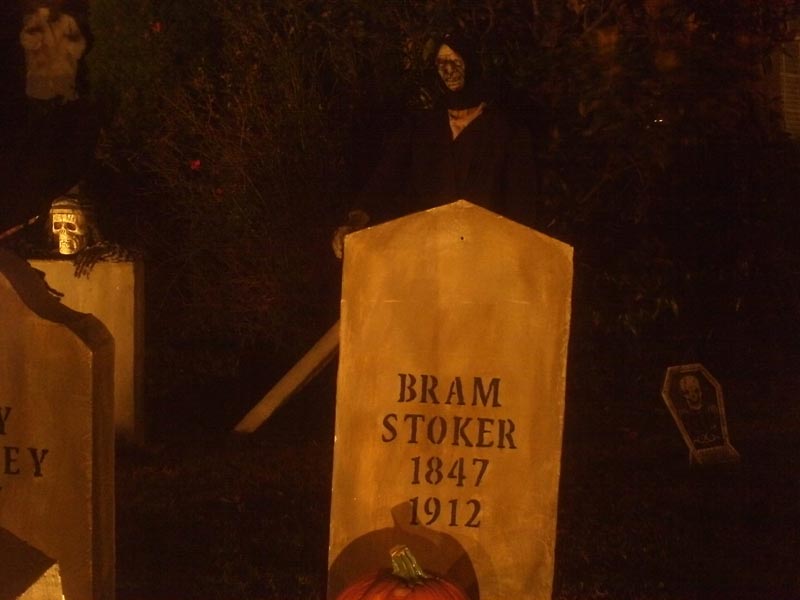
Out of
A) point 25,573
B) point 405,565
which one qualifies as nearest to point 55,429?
point 25,573

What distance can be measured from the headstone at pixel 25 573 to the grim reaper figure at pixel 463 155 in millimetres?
1592

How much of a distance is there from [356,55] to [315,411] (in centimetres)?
212

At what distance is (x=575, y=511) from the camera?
5.83m

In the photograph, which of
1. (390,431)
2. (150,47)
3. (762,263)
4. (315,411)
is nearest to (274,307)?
(315,411)

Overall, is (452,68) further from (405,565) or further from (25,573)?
(25,573)

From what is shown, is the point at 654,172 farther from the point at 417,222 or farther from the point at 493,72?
the point at 417,222

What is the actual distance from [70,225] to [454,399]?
3247 mm

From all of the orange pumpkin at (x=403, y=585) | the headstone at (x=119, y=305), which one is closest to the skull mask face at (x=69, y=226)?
the headstone at (x=119, y=305)

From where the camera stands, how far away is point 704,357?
8.79 m

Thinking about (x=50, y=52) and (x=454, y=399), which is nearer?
(x=454, y=399)

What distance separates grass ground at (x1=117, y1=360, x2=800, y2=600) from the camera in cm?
488

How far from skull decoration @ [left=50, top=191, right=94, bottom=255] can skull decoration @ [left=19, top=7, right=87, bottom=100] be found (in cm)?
186

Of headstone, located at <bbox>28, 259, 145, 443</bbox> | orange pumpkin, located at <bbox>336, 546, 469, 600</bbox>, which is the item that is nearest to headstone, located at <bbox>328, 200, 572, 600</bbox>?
orange pumpkin, located at <bbox>336, 546, 469, 600</bbox>

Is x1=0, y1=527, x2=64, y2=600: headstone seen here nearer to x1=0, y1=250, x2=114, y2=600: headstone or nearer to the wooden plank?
x1=0, y1=250, x2=114, y2=600: headstone
